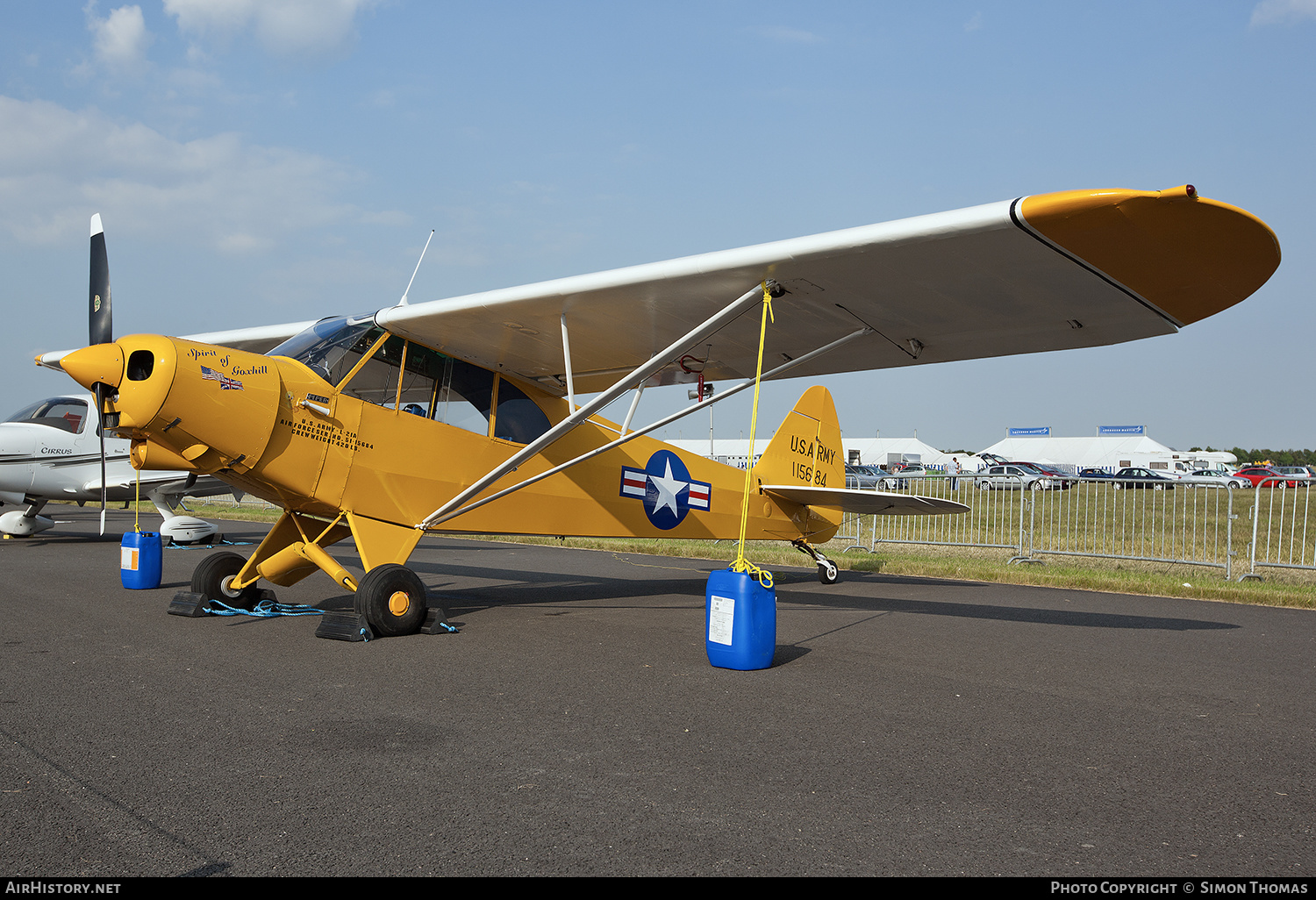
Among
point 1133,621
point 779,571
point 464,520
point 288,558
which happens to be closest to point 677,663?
point 464,520

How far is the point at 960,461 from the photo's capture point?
69.5 m

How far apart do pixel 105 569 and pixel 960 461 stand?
67.6 metres

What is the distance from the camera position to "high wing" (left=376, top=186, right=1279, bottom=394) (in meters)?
4.40

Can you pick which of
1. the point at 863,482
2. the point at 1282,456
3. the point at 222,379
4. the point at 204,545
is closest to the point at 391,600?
the point at 222,379

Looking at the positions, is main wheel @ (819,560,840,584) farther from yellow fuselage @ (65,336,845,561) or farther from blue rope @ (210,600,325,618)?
blue rope @ (210,600,325,618)

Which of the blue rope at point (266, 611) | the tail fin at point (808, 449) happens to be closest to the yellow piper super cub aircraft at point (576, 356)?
the blue rope at point (266, 611)

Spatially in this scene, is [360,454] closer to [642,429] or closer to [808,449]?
[642,429]

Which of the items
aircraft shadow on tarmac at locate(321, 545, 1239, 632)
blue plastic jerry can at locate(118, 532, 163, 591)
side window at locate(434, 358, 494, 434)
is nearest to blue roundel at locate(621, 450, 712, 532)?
aircraft shadow on tarmac at locate(321, 545, 1239, 632)

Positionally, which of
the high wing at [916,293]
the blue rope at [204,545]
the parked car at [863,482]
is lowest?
the blue rope at [204,545]

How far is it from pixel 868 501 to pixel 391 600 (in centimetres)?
535

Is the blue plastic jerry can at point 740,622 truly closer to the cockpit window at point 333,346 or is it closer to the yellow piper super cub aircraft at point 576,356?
the yellow piper super cub aircraft at point 576,356

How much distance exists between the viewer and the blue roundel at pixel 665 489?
29.2 feet

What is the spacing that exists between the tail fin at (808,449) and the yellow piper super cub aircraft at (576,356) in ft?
5.53

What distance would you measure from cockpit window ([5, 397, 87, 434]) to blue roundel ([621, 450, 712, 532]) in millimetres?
11947
